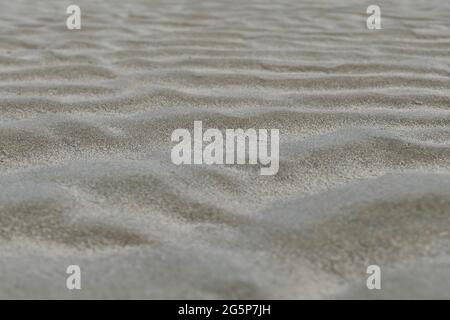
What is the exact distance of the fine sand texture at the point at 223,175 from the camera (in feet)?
→ 3.15

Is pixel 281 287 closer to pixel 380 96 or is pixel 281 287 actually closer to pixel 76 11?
pixel 380 96

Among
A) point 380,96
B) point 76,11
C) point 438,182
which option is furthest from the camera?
point 76,11

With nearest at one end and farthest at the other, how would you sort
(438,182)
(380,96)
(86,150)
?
(438,182)
(86,150)
(380,96)

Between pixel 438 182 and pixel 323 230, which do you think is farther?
pixel 438 182

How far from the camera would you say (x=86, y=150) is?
1444 millimetres

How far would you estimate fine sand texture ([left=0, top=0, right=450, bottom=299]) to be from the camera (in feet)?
3.15

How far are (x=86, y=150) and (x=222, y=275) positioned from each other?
2.05ft

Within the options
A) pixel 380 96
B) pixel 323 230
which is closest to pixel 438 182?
pixel 323 230

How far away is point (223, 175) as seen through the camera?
1297 mm

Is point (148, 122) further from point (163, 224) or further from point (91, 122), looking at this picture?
point (163, 224)
